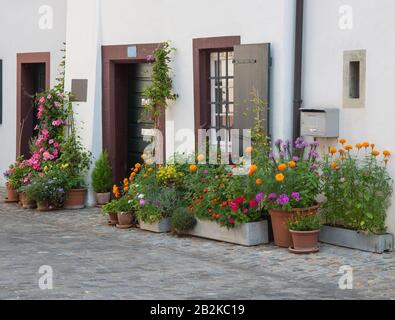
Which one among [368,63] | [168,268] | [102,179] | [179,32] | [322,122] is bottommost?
[168,268]

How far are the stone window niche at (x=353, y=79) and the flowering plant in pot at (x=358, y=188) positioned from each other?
51 cm

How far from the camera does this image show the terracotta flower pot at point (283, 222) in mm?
10641

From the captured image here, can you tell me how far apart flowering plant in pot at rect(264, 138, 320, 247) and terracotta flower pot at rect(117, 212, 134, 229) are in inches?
92.8

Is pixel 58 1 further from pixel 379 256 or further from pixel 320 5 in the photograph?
pixel 379 256

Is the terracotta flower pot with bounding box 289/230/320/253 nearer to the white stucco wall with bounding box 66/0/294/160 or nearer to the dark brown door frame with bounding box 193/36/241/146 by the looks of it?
the white stucco wall with bounding box 66/0/294/160

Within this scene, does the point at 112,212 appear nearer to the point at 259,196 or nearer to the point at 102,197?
the point at 102,197

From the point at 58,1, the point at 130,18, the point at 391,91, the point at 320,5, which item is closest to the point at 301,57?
the point at 320,5

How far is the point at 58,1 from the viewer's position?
16.2 metres

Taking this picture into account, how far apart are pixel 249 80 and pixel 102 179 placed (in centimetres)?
336

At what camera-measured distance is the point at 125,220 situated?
12.5 meters

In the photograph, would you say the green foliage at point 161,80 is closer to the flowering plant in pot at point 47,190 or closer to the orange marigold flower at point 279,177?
the flowering plant in pot at point 47,190

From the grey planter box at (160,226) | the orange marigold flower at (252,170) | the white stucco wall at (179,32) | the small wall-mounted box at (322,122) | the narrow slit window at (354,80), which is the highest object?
the white stucco wall at (179,32)

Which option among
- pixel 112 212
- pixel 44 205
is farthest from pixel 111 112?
pixel 112 212

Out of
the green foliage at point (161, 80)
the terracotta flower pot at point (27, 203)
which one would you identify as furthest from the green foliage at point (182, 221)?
the terracotta flower pot at point (27, 203)
